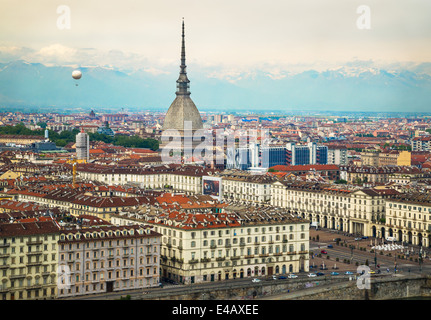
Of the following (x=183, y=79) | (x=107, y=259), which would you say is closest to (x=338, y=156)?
(x=183, y=79)

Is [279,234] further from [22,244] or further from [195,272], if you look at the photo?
[22,244]

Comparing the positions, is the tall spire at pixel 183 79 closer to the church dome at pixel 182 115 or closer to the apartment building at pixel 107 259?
the church dome at pixel 182 115

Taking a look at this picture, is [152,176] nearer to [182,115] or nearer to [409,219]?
[409,219]

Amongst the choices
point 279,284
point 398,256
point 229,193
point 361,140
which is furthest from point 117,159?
point 361,140

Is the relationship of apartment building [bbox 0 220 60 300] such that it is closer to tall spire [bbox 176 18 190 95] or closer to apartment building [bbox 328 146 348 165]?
apartment building [bbox 328 146 348 165]

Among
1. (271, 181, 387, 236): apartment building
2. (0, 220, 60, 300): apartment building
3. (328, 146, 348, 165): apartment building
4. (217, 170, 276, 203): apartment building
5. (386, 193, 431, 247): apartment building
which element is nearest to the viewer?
(0, 220, 60, 300): apartment building

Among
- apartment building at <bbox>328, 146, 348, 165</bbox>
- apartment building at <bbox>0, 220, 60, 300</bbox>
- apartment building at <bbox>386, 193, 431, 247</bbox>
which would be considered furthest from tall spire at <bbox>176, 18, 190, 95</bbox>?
apartment building at <bbox>0, 220, 60, 300</bbox>
